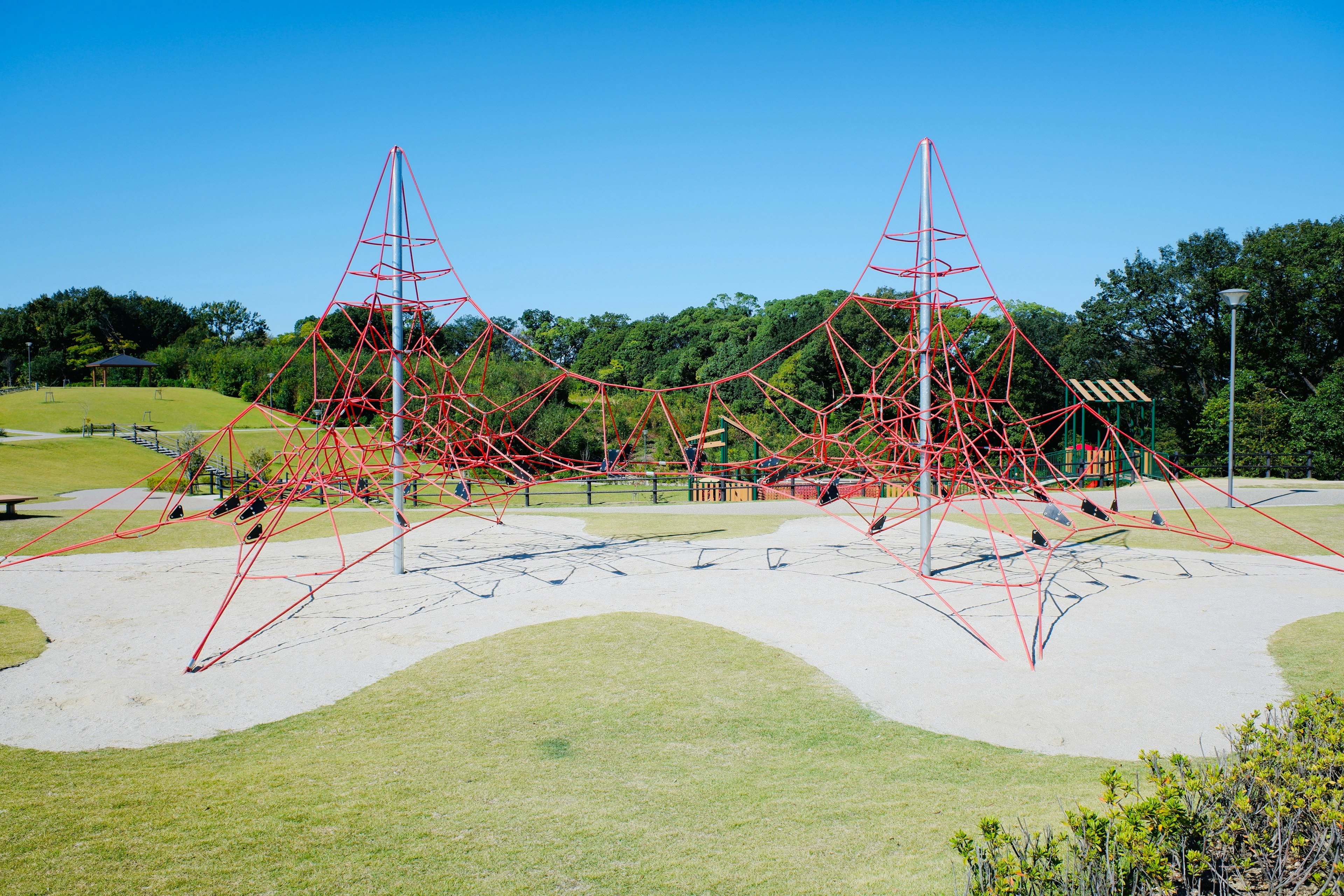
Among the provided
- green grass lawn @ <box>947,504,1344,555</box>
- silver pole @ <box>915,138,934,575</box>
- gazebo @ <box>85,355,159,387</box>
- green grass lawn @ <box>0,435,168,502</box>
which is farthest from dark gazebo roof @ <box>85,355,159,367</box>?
silver pole @ <box>915,138,934,575</box>

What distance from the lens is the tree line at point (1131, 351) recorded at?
3484 cm

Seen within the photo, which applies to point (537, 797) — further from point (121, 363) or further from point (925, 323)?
point (121, 363)

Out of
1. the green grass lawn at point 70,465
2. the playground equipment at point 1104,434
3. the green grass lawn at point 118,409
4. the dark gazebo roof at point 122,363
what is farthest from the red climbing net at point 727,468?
the dark gazebo roof at point 122,363

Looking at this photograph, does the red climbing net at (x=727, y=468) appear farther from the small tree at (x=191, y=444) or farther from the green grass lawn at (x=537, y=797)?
the small tree at (x=191, y=444)

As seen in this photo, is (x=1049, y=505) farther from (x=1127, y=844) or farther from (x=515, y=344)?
(x=515, y=344)

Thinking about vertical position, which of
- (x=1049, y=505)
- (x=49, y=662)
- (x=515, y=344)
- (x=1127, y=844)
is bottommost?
(x=49, y=662)

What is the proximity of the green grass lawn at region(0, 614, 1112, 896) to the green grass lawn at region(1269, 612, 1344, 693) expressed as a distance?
10.1 ft

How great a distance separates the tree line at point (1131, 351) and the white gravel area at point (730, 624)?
3.88 m

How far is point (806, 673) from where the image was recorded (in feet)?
24.0

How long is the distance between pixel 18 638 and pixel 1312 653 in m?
12.8

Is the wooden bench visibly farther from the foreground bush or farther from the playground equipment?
the playground equipment

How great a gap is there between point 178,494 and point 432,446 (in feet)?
51.2

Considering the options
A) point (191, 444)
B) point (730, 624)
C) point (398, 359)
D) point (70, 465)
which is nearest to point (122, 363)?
point (191, 444)

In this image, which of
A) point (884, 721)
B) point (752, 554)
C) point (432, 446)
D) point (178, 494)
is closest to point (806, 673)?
point (884, 721)
